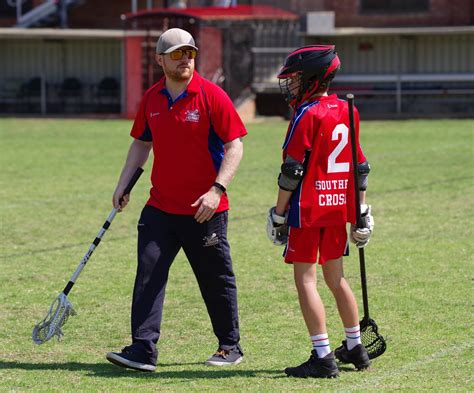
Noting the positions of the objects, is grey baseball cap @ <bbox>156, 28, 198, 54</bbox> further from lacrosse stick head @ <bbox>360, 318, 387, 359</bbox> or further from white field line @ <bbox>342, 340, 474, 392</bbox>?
white field line @ <bbox>342, 340, 474, 392</bbox>

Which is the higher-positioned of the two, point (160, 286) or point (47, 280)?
point (160, 286)

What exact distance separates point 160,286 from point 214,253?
375 mm

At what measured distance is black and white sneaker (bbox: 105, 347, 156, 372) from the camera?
6.46 metres

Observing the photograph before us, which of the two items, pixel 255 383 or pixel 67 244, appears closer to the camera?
pixel 255 383

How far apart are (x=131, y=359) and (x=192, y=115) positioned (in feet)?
4.78

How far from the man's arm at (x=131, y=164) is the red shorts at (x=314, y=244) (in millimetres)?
1183

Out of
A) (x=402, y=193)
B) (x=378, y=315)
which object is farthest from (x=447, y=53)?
(x=378, y=315)

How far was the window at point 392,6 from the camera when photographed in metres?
37.2

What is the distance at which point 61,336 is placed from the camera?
705 centimetres

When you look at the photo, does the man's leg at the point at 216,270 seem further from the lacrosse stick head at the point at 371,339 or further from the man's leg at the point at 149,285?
the lacrosse stick head at the point at 371,339

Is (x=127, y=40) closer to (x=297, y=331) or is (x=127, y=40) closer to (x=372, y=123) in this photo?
(x=372, y=123)

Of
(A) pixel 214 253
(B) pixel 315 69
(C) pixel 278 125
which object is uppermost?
(B) pixel 315 69

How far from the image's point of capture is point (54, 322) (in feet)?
22.8

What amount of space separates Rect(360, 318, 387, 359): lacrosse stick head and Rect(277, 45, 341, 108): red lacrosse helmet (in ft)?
4.70
